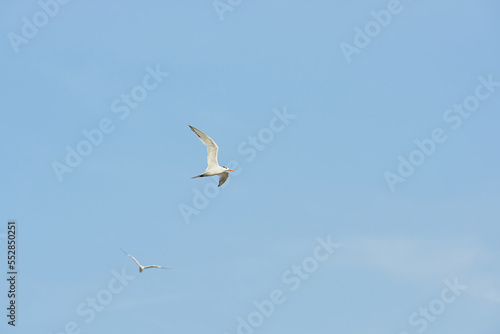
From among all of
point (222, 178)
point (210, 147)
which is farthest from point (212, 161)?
point (222, 178)

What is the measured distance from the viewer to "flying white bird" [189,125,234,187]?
9294 centimetres

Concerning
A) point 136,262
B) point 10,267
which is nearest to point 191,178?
point 136,262

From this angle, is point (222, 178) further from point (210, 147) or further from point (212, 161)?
point (210, 147)

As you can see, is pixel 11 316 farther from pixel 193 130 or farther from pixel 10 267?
pixel 193 130

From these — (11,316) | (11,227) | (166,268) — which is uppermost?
(11,227)

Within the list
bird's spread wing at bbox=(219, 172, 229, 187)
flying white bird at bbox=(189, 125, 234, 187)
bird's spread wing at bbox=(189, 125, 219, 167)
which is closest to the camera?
bird's spread wing at bbox=(189, 125, 219, 167)

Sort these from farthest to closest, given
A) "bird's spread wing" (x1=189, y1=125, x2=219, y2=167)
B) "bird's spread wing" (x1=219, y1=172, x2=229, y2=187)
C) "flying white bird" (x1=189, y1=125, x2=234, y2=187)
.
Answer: "bird's spread wing" (x1=219, y1=172, x2=229, y2=187) → "flying white bird" (x1=189, y1=125, x2=234, y2=187) → "bird's spread wing" (x1=189, y1=125, x2=219, y2=167)

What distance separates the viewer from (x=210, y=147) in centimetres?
9381

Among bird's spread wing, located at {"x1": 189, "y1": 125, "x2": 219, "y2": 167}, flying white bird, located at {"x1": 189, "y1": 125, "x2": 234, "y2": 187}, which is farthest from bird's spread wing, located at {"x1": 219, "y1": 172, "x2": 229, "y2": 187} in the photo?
bird's spread wing, located at {"x1": 189, "y1": 125, "x2": 219, "y2": 167}

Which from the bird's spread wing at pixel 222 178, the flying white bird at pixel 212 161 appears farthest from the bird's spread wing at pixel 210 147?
the bird's spread wing at pixel 222 178

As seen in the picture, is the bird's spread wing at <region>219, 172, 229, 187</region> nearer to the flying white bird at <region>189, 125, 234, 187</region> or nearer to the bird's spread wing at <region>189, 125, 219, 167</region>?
the flying white bird at <region>189, 125, 234, 187</region>

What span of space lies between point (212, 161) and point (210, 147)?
5.78ft

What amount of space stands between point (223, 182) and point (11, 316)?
2288 cm

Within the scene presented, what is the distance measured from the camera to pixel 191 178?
93.2 m
